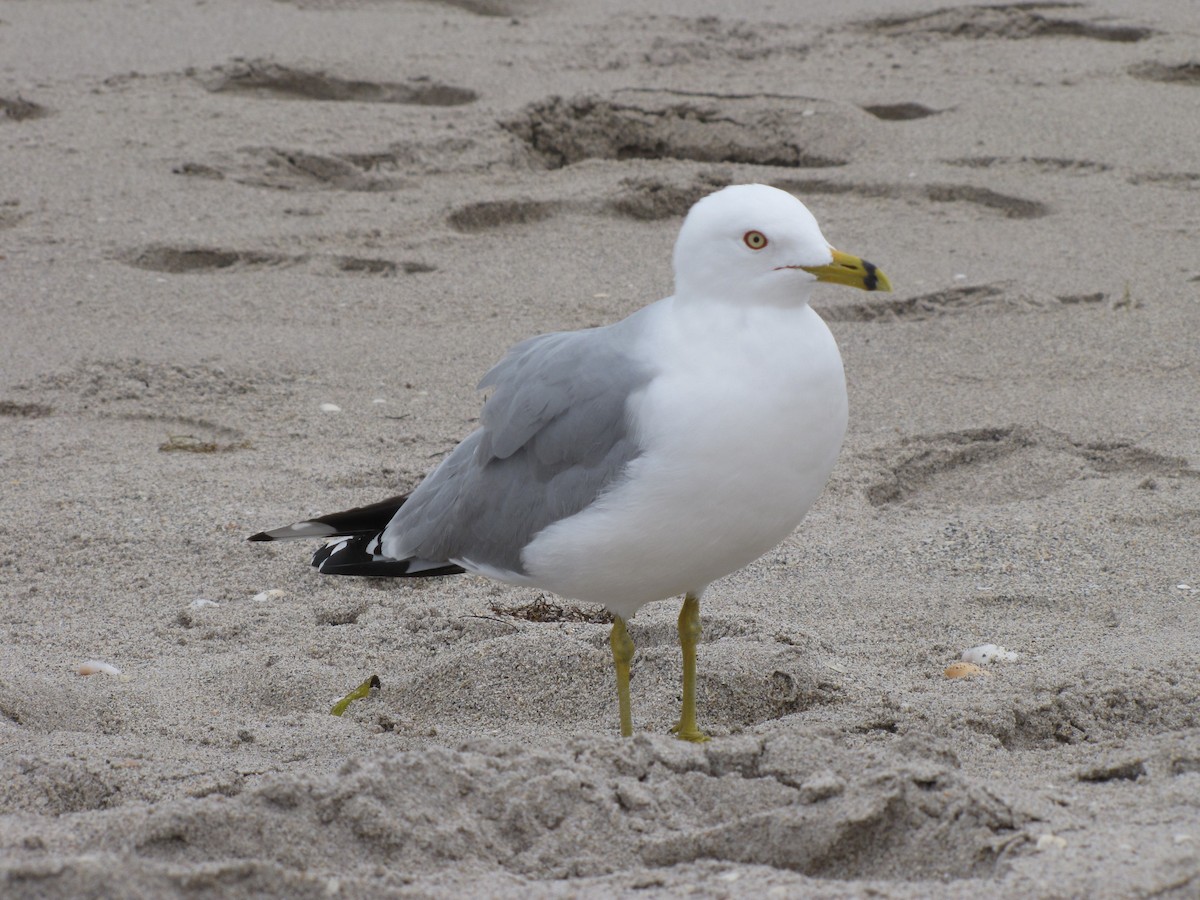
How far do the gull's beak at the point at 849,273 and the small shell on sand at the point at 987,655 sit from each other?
38.6 inches

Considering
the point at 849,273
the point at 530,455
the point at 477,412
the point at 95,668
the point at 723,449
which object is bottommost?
the point at 95,668

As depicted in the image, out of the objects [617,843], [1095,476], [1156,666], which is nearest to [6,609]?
[617,843]

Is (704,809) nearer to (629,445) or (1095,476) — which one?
(629,445)

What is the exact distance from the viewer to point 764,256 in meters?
2.93

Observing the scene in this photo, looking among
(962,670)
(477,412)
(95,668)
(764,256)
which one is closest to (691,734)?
(962,670)

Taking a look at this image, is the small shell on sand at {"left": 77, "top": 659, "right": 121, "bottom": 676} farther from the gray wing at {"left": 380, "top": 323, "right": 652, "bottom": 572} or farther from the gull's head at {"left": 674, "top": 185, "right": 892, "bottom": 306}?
the gull's head at {"left": 674, "top": 185, "right": 892, "bottom": 306}

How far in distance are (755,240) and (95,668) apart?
1835mm

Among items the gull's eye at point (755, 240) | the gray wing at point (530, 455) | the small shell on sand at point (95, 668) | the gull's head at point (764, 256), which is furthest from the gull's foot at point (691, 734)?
the small shell on sand at point (95, 668)

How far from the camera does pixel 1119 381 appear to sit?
5148mm

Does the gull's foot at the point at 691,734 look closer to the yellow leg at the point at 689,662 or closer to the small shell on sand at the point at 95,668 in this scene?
the yellow leg at the point at 689,662

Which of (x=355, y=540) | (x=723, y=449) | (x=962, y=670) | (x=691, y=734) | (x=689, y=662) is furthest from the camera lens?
(x=355, y=540)

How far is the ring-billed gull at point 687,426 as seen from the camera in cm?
284

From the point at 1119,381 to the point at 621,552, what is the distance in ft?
9.23

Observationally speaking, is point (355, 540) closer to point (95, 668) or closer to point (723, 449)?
point (95, 668)
